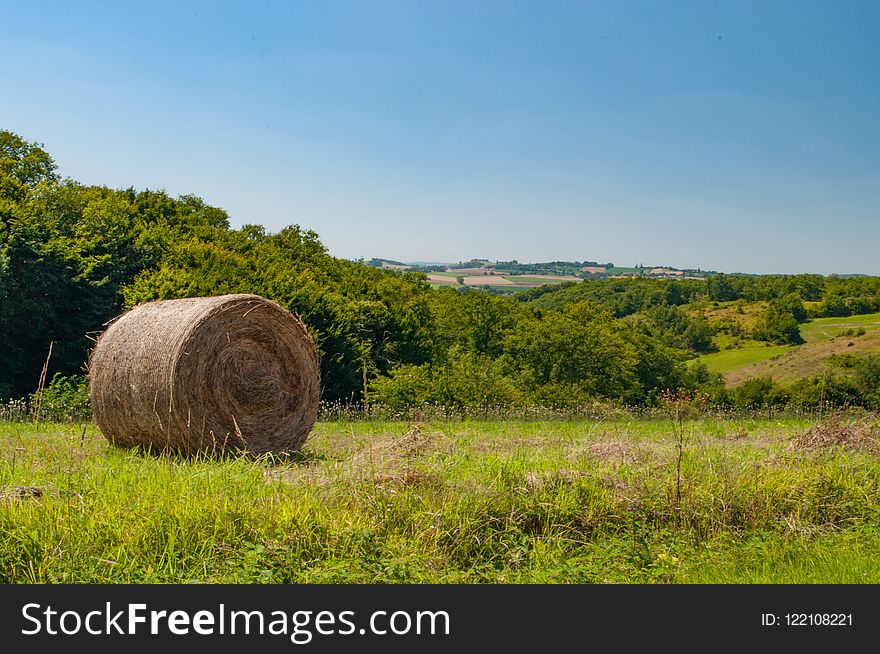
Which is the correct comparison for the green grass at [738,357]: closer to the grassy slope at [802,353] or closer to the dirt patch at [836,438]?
the grassy slope at [802,353]

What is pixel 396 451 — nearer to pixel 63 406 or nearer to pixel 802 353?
pixel 63 406

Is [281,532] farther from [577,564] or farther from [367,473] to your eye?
[577,564]

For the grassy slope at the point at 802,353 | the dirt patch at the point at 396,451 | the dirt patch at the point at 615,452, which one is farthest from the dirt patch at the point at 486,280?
the dirt patch at the point at 396,451

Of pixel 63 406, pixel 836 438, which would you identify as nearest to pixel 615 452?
pixel 836 438

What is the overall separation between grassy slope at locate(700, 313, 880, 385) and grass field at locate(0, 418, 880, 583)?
44.1m

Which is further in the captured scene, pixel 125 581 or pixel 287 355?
pixel 287 355

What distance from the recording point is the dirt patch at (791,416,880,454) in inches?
392

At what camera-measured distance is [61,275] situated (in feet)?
90.0

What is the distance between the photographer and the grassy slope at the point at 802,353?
52281 millimetres

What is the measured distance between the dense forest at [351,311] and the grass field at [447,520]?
5139 mm

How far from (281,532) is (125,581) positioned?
1127 mm

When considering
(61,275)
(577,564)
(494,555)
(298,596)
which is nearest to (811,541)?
(577,564)

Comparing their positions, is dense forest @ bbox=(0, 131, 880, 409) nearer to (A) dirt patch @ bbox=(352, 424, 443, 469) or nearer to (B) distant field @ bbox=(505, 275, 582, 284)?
(A) dirt patch @ bbox=(352, 424, 443, 469)

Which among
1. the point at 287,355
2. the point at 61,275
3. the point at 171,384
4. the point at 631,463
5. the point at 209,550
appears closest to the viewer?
the point at 209,550
